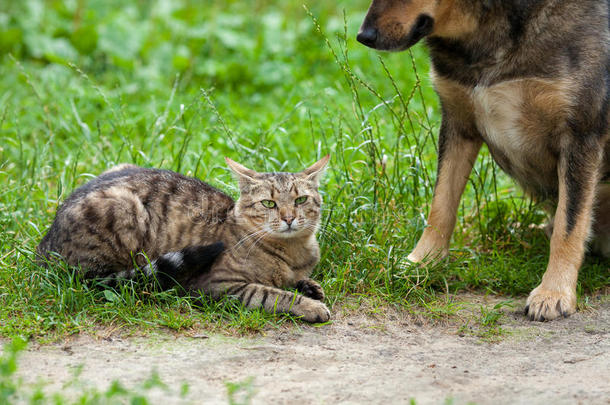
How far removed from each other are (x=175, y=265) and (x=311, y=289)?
0.75m

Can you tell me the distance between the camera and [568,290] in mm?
4270

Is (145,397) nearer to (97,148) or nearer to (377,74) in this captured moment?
(97,148)

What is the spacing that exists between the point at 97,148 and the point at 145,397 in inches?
127

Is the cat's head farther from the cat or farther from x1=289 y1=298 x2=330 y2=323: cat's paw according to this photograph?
x1=289 y1=298 x2=330 y2=323: cat's paw

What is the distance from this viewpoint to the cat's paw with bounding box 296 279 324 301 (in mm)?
4273

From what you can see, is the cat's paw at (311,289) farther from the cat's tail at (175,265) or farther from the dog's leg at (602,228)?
the dog's leg at (602,228)

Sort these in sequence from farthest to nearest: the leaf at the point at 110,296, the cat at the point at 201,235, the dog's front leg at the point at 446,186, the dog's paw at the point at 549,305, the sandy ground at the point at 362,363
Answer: the dog's front leg at the point at 446,186 → the dog's paw at the point at 549,305 → the cat at the point at 201,235 → the leaf at the point at 110,296 → the sandy ground at the point at 362,363

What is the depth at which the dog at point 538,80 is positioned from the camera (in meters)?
4.14

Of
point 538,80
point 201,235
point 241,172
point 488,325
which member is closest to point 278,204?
point 241,172

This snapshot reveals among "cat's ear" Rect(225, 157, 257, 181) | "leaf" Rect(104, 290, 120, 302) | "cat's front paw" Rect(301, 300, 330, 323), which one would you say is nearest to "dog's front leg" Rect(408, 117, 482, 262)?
"cat's front paw" Rect(301, 300, 330, 323)

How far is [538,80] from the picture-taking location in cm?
412

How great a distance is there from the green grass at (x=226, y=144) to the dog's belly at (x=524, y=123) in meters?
0.43

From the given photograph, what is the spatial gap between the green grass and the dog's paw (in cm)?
33

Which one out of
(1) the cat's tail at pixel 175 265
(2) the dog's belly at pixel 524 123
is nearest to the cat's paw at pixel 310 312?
(1) the cat's tail at pixel 175 265
